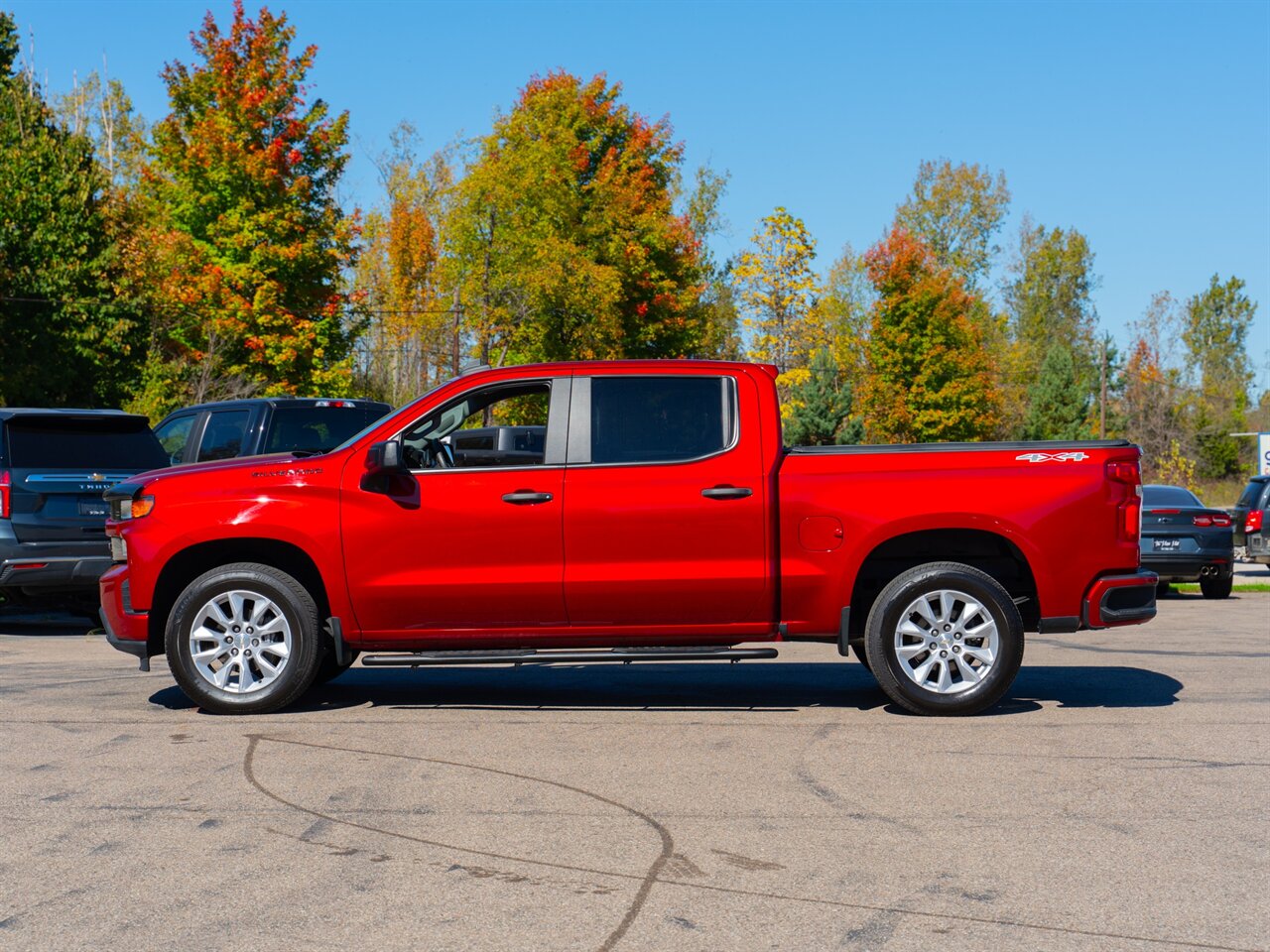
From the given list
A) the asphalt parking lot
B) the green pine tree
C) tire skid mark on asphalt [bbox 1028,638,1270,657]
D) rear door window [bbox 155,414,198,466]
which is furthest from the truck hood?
the green pine tree

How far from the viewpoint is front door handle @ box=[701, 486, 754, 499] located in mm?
7840

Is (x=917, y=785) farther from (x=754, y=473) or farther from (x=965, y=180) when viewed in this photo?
(x=965, y=180)

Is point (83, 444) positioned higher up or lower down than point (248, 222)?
lower down

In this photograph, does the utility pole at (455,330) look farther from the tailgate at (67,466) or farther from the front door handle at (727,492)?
the front door handle at (727,492)

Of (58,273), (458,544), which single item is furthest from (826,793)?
(58,273)

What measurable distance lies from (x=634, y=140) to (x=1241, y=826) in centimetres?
4413

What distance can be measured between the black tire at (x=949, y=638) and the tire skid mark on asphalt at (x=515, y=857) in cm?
244

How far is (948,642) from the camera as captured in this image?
7898mm

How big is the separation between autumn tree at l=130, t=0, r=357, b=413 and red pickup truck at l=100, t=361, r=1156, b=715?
27.9 meters

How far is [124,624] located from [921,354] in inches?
2246

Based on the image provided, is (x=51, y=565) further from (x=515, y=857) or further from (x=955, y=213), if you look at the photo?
(x=955, y=213)

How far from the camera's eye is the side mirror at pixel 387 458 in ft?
25.3

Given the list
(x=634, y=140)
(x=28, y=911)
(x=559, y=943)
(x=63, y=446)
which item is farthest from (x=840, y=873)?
(x=634, y=140)

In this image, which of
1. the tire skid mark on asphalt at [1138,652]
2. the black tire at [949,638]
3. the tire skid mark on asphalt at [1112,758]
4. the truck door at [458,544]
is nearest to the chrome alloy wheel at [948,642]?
the black tire at [949,638]
